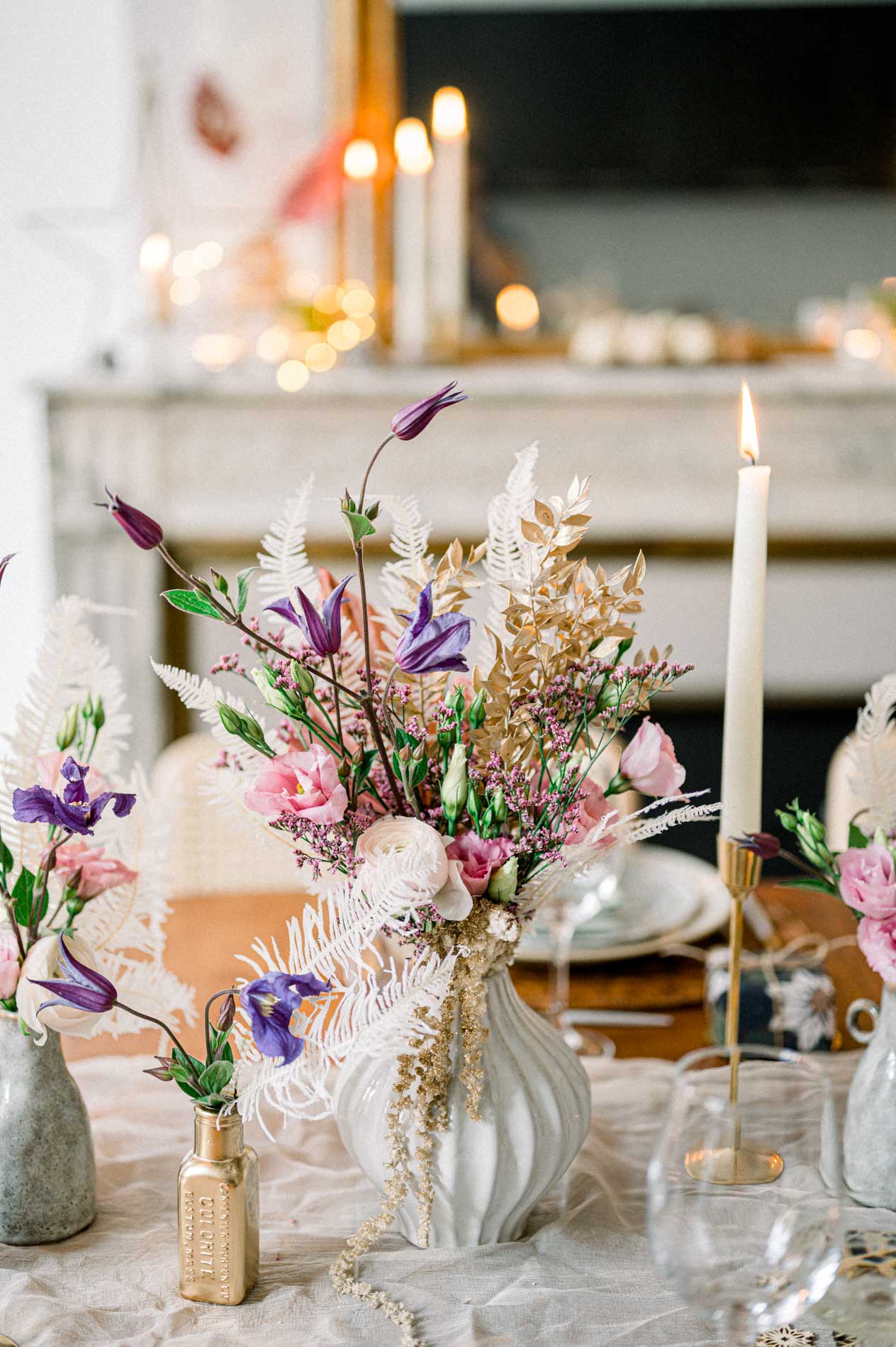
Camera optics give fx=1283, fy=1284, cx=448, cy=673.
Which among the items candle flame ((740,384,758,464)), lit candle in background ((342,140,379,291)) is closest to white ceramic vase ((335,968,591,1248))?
candle flame ((740,384,758,464))

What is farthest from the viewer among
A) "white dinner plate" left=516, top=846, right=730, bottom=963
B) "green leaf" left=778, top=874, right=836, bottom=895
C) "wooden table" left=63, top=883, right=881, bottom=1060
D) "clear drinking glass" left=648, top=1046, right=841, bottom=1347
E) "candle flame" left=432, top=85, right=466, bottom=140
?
"candle flame" left=432, top=85, right=466, bottom=140

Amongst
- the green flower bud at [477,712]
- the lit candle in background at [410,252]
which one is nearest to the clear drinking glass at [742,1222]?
the green flower bud at [477,712]

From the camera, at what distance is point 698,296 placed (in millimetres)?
2904

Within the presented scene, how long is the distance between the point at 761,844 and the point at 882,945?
3.7 inches

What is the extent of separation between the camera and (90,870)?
2.47ft

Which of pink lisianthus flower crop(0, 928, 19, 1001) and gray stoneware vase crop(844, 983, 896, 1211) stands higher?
pink lisianthus flower crop(0, 928, 19, 1001)

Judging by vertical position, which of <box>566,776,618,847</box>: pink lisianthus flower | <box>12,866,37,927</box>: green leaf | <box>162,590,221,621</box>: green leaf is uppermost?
<box>162,590,221,621</box>: green leaf

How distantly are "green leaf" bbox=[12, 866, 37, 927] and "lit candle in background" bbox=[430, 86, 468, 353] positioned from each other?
7.48 feet

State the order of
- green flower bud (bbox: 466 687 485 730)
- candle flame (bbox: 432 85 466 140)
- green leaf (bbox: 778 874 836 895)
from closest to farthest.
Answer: green flower bud (bbox: 466 687 485 730)
green leaf (bbox: 778 874 836 895)
candle flame (bbox: 432 85 466 140)

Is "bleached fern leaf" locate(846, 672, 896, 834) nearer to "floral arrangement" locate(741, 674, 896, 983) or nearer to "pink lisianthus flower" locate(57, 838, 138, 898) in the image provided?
"floral arrangement" locate(741, 674, 896, 983)

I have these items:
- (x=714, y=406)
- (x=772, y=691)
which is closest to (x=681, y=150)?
(x=714, y=406)

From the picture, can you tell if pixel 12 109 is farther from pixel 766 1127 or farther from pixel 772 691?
pixel 766 1127

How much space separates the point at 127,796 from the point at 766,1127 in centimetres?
37

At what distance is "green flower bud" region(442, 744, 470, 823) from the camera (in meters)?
0.67
